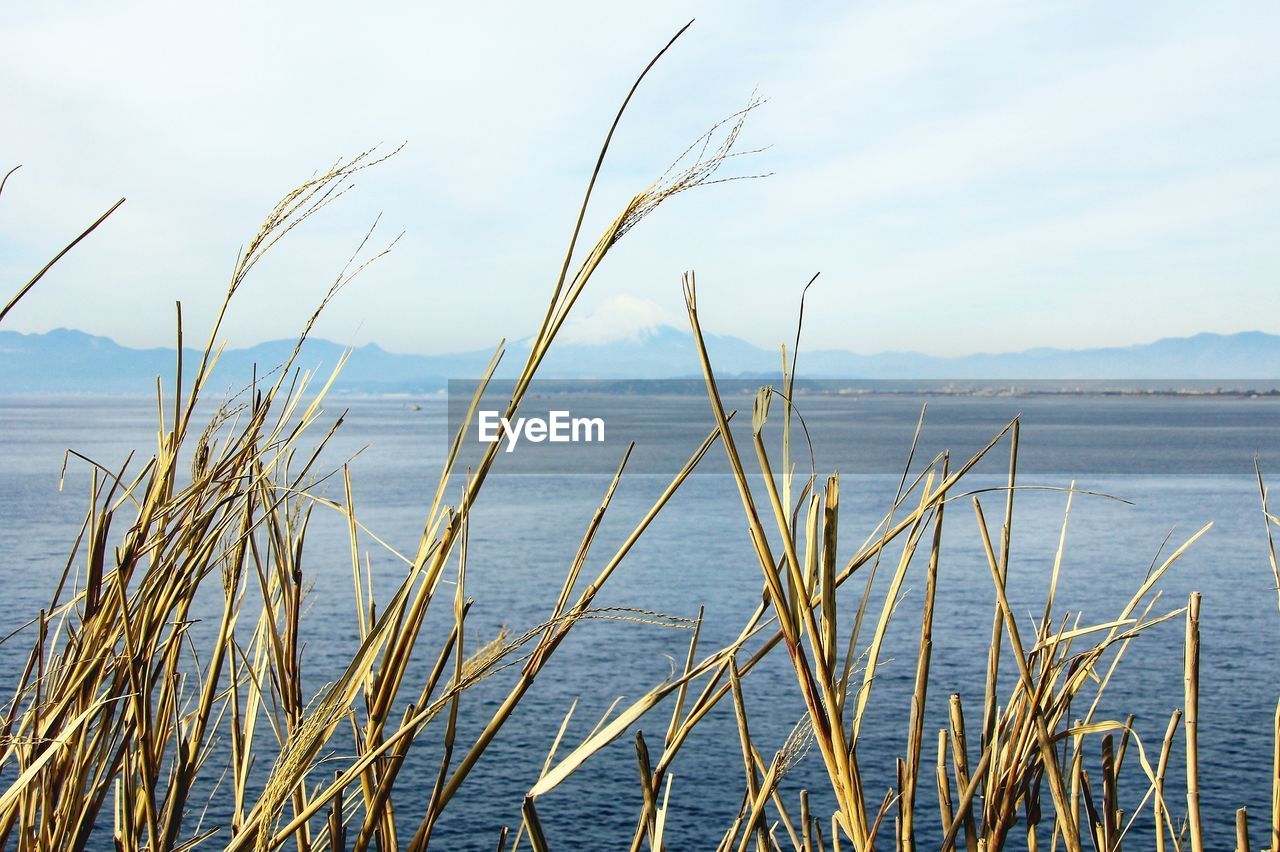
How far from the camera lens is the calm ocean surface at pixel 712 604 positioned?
805 inches

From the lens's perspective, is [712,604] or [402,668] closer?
[402,668]

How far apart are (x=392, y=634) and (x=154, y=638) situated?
1.01 ft

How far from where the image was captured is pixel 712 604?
36.6m

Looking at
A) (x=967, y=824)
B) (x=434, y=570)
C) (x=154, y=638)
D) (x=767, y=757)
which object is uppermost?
(x=434, y=570)

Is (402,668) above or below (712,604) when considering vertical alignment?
above

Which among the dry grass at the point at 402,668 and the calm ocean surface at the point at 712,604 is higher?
the dry grass at the point at 402,668

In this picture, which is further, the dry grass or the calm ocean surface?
the calm ocean surface

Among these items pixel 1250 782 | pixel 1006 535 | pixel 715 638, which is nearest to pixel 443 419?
pixel 715 638

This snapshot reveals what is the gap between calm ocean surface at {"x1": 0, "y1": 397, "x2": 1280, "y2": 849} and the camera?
2044 cm

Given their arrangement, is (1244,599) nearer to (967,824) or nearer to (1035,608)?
(1035,608)

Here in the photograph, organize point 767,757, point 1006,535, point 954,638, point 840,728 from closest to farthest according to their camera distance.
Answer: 1. point 840,728
2. point 1006,535
3. point 767,757
4. point 954,638

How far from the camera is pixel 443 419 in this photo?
173 metres

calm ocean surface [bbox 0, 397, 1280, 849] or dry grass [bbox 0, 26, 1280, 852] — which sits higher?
dry grass [bbox 0, 26, 1280, 852]

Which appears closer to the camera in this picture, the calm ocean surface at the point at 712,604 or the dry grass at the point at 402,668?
the dry grass at the point at 402,668
